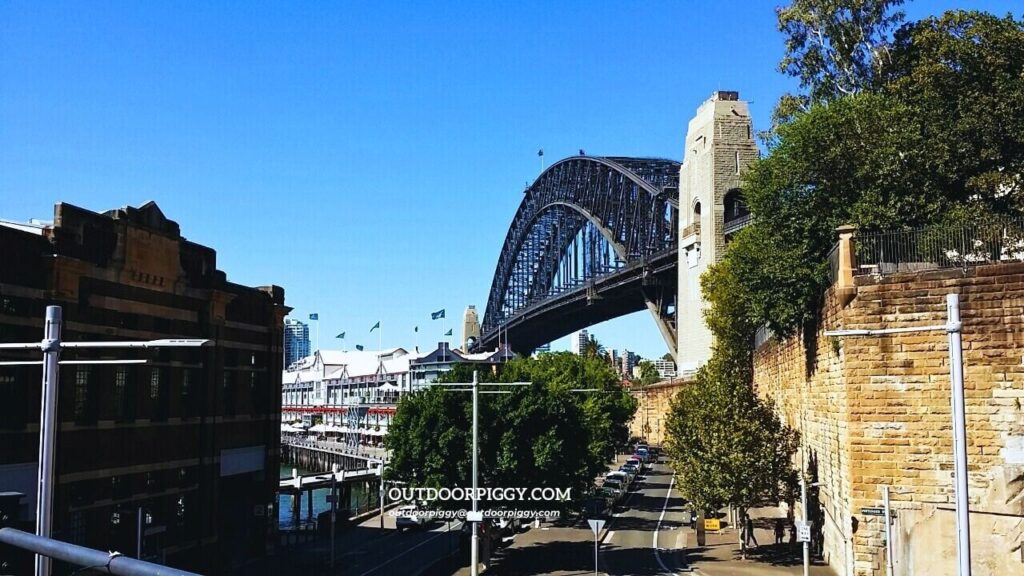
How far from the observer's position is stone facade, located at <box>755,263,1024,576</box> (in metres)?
24.4

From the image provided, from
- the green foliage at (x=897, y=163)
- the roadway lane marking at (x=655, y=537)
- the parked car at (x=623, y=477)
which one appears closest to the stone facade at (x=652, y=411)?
the parked car at (x=623, y=477)

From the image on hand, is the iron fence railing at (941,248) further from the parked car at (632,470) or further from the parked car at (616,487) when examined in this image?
the parked car at (632,470)

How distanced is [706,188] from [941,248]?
59.3 meters

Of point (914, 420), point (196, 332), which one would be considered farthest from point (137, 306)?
point (914, 420)

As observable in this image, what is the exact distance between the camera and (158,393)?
34.7 m

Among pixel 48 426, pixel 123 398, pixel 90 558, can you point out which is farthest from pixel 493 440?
pixel 90 558

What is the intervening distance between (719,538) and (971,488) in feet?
71.0

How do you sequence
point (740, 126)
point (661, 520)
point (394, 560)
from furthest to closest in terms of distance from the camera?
point (740, 126)
point (661, 520)
point (394, 560)

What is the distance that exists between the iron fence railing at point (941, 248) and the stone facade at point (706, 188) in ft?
170

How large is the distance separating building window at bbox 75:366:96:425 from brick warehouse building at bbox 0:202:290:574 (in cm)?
4

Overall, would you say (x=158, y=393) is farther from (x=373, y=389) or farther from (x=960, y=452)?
(x=373, y=389)

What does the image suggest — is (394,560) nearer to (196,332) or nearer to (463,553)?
(463,553)

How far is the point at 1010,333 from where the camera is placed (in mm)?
24656

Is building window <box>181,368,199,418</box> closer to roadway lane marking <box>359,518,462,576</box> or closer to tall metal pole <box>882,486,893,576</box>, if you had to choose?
roadway lane marking <box>359,518,462,576</box>
